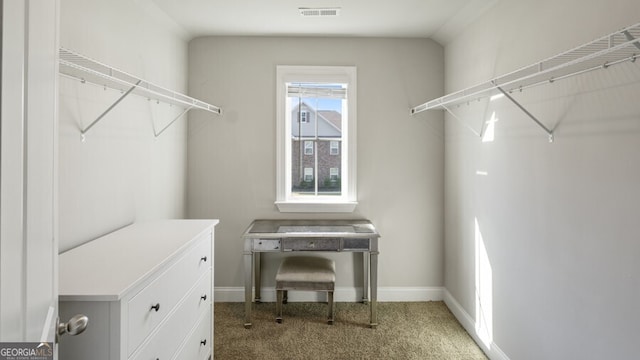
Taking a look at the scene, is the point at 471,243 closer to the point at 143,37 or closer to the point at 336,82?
the point at 336,82

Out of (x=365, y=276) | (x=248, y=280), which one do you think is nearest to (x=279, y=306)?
(x=248, y=280)

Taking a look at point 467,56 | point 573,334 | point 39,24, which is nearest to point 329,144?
point 467,56

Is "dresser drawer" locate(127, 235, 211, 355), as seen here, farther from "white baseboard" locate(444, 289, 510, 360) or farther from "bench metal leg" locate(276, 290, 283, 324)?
"white baseboard" locate(444, 289, 510, 360)

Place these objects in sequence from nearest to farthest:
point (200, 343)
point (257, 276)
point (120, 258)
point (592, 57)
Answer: point (592, 57) → point (120, 258) → point (200, 343) → point (257, 276)

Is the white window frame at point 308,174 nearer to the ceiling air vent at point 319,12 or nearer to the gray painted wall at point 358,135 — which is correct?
the gray painted wall at point 358,135

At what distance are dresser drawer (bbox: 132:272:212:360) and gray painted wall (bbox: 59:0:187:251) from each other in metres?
0.60

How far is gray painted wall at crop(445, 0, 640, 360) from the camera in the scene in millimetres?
1462

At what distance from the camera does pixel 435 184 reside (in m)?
3.51

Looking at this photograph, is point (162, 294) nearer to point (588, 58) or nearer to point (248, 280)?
point (248, 280)

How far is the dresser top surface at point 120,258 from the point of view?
1.25 m

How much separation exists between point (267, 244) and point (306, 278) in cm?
39

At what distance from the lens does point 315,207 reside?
3465 mm

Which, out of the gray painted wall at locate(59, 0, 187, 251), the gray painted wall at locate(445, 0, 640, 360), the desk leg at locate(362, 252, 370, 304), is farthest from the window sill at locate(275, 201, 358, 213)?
the gray painted wall at locate(445, 0, 640, 360)

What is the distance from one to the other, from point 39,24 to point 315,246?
92.3 inches
